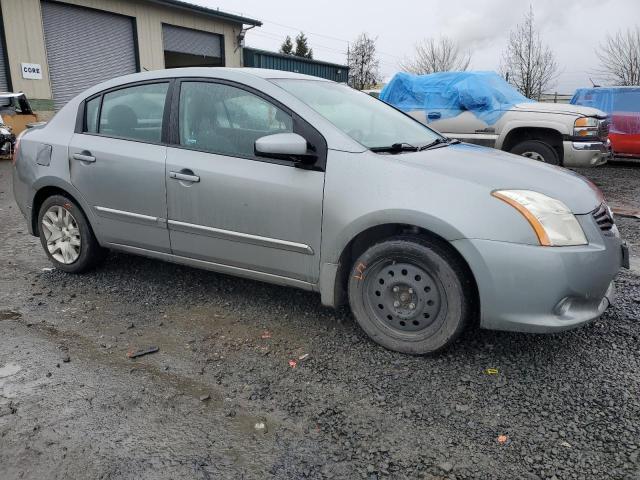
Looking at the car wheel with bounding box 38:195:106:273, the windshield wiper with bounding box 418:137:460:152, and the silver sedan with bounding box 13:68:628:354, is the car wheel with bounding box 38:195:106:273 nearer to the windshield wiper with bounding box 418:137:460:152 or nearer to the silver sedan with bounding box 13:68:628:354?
the silver sedan with bounding box 13:68:628:354

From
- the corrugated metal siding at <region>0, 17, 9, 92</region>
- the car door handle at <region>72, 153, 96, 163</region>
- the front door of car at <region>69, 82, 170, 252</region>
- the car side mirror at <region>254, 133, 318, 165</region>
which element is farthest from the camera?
the corrugated metal siding at <region>0, 17, 9, 92</region>

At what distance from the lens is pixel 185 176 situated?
3.54m

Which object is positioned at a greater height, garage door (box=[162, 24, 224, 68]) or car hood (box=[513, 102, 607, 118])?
garage door (box=[162, 24, 224, 68])

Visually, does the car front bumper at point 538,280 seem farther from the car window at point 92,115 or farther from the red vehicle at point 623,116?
the red vehicle at point 623,116

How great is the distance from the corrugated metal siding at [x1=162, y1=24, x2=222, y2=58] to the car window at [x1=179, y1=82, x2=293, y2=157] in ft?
55.0

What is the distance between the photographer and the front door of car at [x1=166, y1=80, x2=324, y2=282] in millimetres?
3223

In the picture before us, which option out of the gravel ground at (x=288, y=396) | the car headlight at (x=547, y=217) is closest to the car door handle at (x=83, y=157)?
the gravel ground at (x=288, y=396)

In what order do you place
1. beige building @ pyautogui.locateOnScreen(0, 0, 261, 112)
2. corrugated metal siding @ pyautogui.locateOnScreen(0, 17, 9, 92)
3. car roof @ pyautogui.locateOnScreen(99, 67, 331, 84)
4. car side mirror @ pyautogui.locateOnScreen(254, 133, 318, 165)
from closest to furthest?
car side mirror @ pyautogui.locateOnScreen(254, 133, 318, 165)
car roof @ pyautogui.locateOnScreen(99, 67, 331, 84)
corrugated metal siding @ pyautogui.locateOnScreen(0, 17, 9, 92)
beige building @ pyautogui.locateOnScreen(0, 0, 261, 112)

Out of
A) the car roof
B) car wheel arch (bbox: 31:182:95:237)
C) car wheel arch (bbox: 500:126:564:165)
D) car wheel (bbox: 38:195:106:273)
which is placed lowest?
car wheel (bbox: 38:195:106:273)

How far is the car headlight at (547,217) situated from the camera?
107 inches

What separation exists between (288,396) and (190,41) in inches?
769

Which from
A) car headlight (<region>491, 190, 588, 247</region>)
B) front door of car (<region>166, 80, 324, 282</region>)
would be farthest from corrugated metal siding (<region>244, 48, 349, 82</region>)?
car headlight (<region>491, 190, 588, 247</region>)

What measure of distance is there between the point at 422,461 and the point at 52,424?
1.68 m

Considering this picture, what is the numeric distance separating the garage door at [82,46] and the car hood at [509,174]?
15.2m
